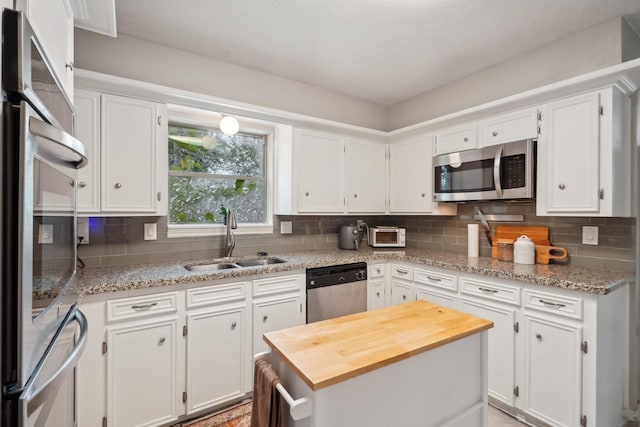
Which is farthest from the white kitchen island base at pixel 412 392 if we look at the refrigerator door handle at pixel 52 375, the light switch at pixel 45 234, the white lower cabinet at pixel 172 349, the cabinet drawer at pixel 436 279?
the cabinet drawer at pixel 436 279

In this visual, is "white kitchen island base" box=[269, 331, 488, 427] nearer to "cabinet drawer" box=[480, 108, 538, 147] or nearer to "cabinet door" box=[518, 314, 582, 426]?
"cabinet door" box=[518, 314, 582, 426]

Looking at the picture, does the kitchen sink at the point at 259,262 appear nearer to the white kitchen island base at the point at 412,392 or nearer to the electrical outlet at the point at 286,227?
the electrical outlet at the point at 286,227

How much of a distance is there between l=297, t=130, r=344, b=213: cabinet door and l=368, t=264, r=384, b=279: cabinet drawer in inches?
26.4

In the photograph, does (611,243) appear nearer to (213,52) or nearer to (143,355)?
(143,355)

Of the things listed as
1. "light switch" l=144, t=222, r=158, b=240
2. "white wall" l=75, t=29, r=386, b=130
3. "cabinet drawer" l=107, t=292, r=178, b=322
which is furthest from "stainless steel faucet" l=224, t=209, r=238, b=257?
"white wall" l=75, t=29, r=386, b=130

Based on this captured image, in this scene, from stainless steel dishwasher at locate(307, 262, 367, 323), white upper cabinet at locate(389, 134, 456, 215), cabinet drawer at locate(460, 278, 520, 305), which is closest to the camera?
cabinet drawer at locate(460, 278, 520, 305)

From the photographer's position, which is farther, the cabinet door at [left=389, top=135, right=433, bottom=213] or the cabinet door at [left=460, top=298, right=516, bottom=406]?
the cabinet door at [left=389, top=135, right=433, bottom=213]

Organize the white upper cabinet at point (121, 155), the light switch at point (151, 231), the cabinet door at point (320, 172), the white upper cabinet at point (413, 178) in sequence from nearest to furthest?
the white upper cabinet at point (121, 155) → the light switch at point (151, 231) → the cabinet door at point (320, 172) → the white upper cabinet at point (413, 178)

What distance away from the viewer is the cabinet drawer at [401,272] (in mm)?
2891

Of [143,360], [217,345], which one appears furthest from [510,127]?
[143,360]

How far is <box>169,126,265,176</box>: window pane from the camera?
8.89 feet

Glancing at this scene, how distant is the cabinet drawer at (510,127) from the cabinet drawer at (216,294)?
7.63 ft

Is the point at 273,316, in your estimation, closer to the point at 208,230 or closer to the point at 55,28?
the point at 208,230

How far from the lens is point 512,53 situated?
2623mm
